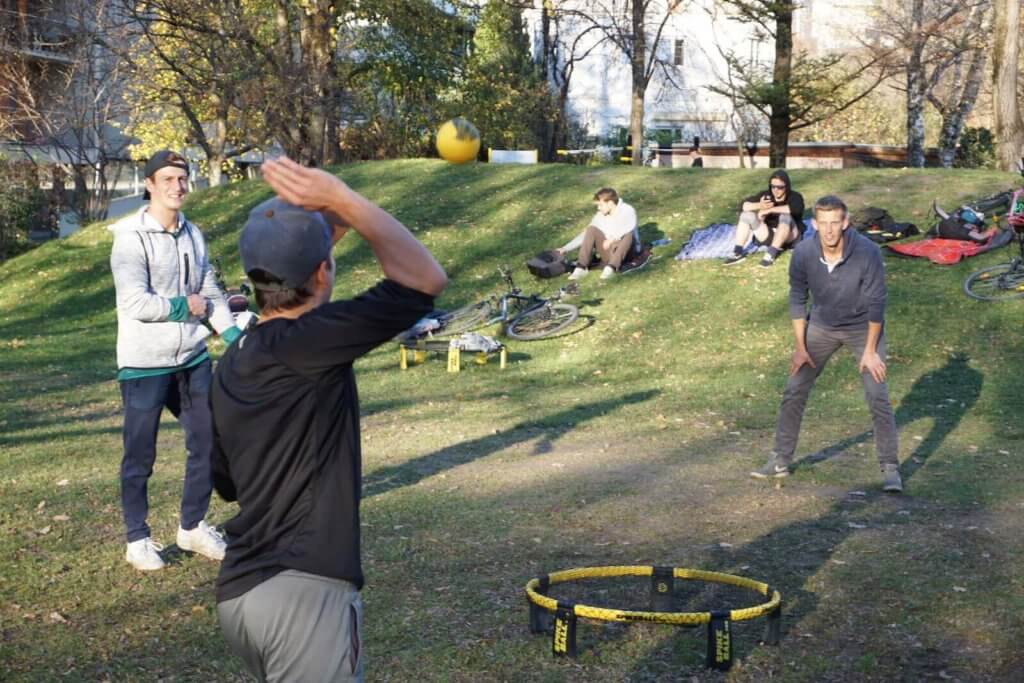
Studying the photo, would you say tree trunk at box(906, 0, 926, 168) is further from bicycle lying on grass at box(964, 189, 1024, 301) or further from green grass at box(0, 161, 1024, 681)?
bicycle lying on grass at box(964, 189, 1024, 301)

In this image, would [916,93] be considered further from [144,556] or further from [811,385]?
[144,556]

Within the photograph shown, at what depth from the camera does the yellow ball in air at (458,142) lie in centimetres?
2705

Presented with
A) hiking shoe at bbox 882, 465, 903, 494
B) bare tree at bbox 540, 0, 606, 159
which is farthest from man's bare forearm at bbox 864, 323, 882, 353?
bare tree at bbox 540, 0, 606, 159

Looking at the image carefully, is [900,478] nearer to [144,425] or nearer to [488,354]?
[144,425]

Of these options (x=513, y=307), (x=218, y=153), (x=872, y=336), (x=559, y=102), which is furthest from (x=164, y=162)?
(x=559, y=102)

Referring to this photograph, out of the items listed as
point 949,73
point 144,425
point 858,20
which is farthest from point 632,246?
point 858,20

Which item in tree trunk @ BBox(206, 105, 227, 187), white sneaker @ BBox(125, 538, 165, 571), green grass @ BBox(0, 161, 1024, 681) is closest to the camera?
green grass @ BBox(0, 161, 1024, 681)

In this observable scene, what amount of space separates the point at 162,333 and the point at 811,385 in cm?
495

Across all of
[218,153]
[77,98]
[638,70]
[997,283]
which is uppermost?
[638,70]

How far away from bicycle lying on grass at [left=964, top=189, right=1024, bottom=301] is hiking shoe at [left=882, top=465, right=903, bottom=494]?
7.91m

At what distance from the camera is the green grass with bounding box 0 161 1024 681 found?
5.99m

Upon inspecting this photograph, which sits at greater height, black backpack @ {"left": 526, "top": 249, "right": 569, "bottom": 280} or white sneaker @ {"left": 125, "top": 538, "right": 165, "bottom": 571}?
black backpack @ {"left": 526, "top": 249, "right": 569, "bottom": 280}

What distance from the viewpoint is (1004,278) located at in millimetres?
16344

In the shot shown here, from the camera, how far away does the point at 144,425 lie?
6.99m
